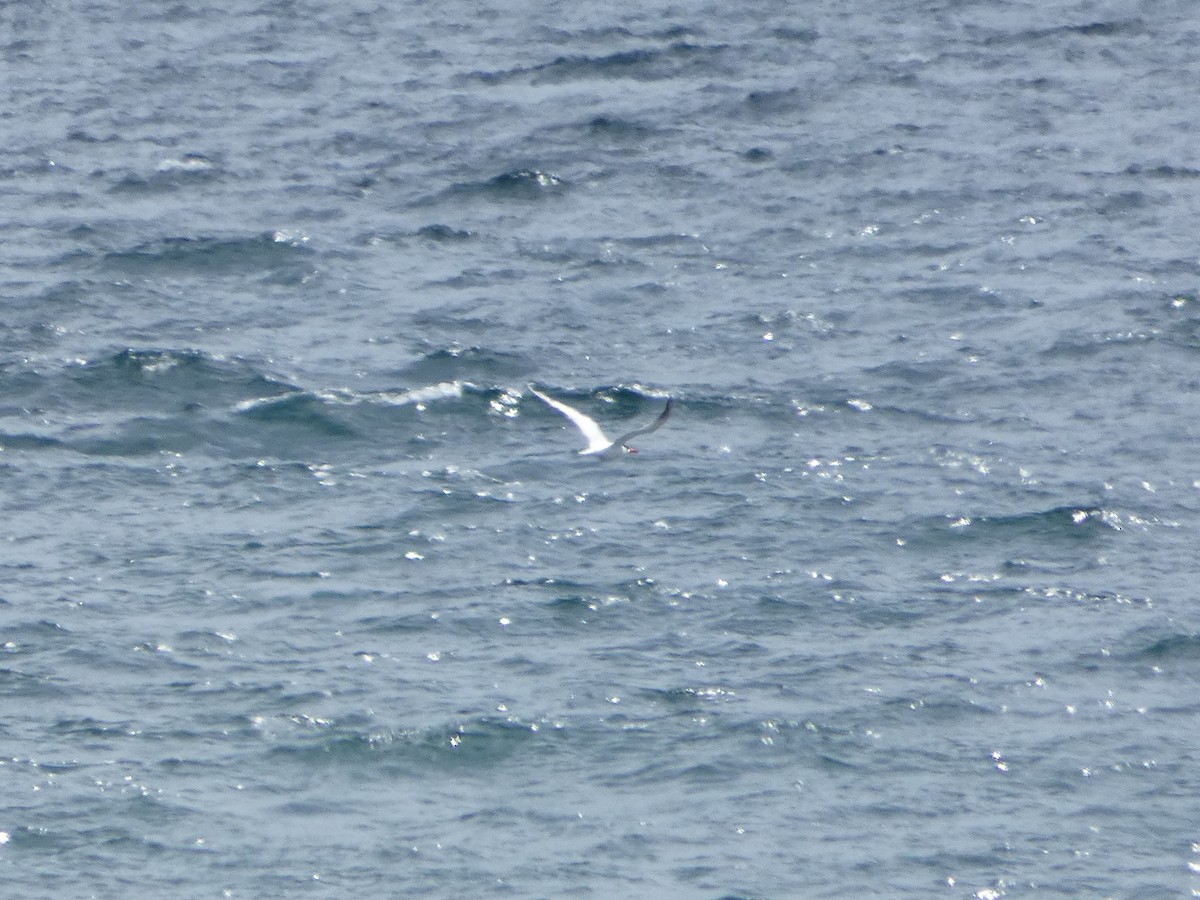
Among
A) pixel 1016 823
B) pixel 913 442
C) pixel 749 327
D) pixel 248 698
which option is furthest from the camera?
pixel 749 327

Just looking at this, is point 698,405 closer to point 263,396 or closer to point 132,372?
point 263,396

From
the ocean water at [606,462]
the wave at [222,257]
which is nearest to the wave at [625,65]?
the ocean water at [606,462]

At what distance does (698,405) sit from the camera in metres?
38.2

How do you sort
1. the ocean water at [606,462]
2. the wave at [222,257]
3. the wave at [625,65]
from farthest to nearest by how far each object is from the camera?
the wave at [625,65]
the wave at [222,257]
the ocean water at [606,462]

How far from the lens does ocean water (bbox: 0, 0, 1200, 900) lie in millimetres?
28984

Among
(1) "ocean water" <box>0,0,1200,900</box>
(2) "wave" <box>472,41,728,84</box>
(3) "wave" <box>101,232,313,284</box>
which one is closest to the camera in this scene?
(1) "ocean water" <box>0,0,1200,900</box>

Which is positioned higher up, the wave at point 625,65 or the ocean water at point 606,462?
the wave at point 625,65

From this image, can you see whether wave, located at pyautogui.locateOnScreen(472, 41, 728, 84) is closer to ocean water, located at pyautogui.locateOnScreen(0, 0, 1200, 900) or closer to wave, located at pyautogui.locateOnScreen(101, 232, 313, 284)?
ocean water, located at pyautogui.locateOnScreen(0, 0, 1200, 900)

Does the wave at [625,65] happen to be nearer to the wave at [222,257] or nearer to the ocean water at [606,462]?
the ocean water at [606,462]

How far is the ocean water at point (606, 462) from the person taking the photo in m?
29.0

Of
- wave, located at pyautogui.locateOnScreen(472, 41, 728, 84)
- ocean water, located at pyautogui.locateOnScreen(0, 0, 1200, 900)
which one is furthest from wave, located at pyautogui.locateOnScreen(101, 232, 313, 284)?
wave, located at pyautogui.locateOnScreen(472, 41, 728, 84)

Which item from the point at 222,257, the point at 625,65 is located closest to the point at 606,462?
the point at 222,257

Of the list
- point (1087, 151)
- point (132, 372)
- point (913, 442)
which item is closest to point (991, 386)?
point (913, 442)

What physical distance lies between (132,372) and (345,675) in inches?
388
